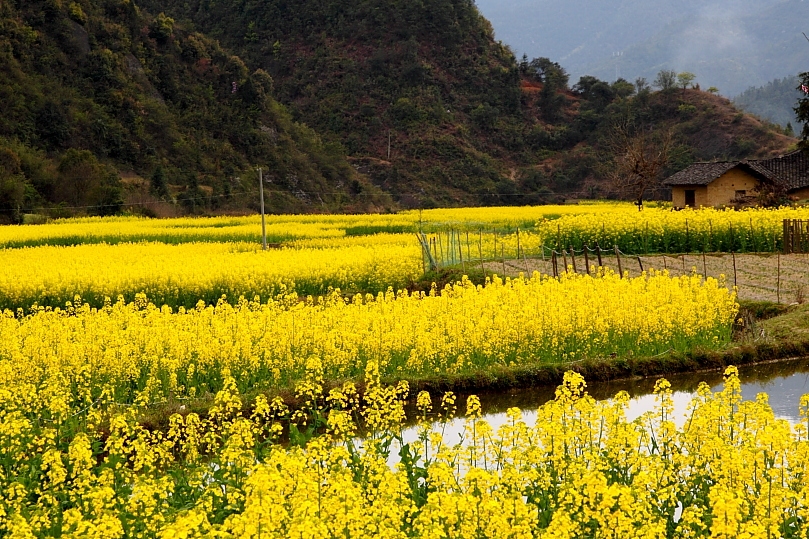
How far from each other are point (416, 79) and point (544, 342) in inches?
2700

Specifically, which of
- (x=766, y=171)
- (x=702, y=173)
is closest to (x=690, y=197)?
(x=702, y=173)

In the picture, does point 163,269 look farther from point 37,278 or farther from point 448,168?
point 448,168

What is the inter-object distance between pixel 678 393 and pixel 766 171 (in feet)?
117

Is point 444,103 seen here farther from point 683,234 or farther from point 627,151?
point 683,234

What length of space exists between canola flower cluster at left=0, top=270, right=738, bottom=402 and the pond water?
2.14 feet

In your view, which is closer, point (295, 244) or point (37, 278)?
point (37, 278)

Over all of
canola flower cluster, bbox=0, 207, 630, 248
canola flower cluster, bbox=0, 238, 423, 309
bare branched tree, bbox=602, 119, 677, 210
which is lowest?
canola flower cluster, bbox=0, 238, 423, 309

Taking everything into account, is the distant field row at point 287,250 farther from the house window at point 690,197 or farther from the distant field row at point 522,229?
the house window at point 690,197

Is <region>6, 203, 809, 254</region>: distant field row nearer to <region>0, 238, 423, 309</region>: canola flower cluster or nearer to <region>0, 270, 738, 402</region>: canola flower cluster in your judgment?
<region>0, 238, 423, 309</region>: canola flower cluster

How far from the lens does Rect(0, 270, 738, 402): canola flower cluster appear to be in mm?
11367

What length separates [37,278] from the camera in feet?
62.3

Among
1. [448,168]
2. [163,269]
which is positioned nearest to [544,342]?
[163,269]

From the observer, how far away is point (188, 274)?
2023 centimetres

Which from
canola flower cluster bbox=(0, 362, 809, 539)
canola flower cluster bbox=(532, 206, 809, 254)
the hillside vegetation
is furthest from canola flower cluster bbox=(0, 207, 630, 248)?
canola flower cluster bbox=(0, 362, 809, 539)
